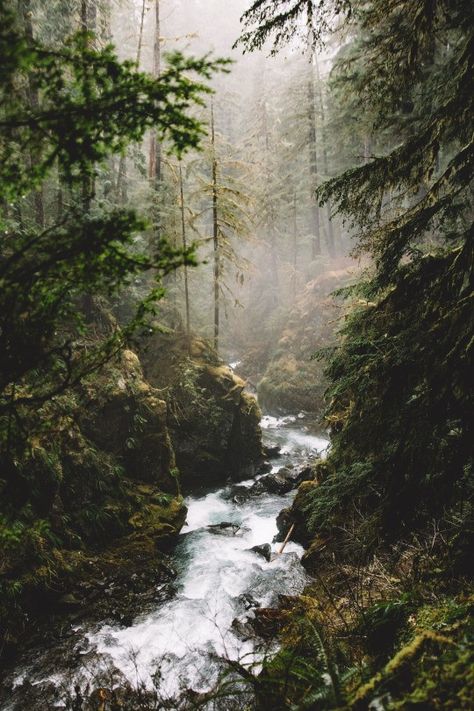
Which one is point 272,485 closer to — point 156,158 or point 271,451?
point 271,451

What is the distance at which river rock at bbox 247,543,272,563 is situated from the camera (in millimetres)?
8469

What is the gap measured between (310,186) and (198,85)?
27707 mm

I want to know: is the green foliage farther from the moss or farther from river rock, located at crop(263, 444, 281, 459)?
river rock, located at crop(263, 444, 281, 459)

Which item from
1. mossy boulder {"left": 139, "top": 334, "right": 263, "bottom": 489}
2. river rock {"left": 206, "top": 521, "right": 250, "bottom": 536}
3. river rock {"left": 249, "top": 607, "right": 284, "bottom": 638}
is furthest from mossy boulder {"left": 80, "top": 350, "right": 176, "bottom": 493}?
river rock {"left": 249, "top": 607, "right": 284, "bottom": 638}

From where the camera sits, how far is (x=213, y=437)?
13703mm

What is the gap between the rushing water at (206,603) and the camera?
531 centimetres

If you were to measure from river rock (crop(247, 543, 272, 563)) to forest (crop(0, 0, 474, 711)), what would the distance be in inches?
3.1

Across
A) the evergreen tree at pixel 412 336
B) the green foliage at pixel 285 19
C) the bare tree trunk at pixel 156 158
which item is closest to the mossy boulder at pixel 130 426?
the evergreen tree at pixel 412 336

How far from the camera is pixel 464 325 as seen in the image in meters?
3.09

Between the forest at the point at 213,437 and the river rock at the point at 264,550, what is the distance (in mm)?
78

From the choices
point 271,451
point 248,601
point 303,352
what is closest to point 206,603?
point 248,601

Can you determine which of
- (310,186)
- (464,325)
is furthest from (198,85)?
(310,186)

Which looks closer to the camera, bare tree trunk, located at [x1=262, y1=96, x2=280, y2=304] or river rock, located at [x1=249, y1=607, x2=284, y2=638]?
river rock, located at [x1=249, y1=607, x2=284, y2=638]

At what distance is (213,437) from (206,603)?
6912 millimetres
